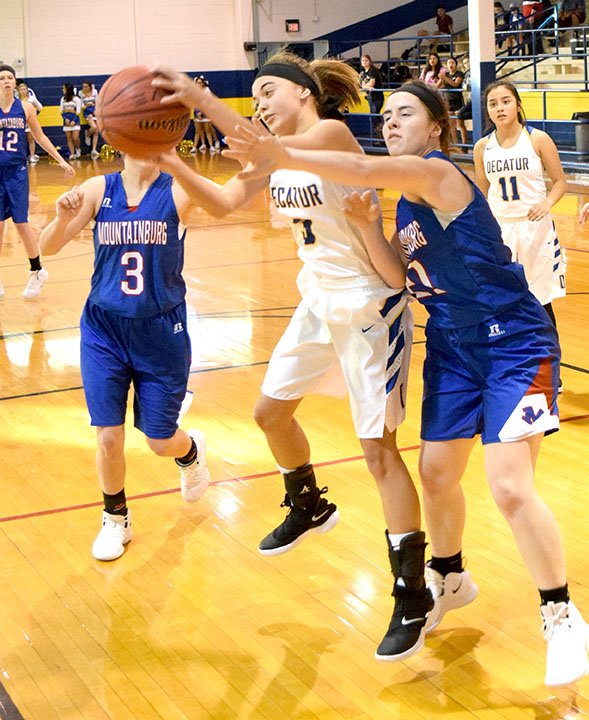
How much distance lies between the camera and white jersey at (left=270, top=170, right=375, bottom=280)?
3.40 m

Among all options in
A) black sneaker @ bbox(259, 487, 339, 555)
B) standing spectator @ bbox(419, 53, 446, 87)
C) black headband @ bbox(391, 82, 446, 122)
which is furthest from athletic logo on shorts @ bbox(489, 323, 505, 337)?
standing spectator @ bbox(419, 53, 446, 87)

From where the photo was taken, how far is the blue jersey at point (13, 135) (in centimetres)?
916

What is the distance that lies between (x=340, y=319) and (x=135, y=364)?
1.07 meters

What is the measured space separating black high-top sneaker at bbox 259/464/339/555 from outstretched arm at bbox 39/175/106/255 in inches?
48.3

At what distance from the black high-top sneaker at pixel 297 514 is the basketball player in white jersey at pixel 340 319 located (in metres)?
0.32

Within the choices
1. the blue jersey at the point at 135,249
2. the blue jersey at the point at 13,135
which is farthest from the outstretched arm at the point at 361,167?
the blue jersey at the point at 13,135

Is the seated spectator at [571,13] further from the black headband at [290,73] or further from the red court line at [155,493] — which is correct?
the black headband at [290,73]

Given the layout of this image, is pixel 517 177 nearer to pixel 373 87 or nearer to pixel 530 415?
pixel 530 415

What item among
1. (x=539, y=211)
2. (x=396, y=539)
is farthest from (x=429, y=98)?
(x=539, y=211)

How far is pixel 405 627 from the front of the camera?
10.8 feet

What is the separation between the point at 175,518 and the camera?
183 inches

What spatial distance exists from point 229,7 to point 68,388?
67.0 ft

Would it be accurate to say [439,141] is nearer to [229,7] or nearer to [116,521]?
[116,521]

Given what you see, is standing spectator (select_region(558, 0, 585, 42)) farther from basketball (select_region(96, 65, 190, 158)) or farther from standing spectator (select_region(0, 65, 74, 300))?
basketball (select_region(96, 65, 190, 158))
